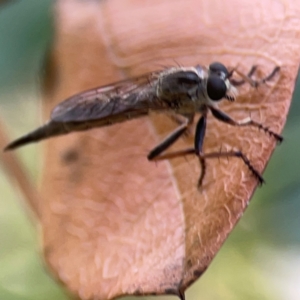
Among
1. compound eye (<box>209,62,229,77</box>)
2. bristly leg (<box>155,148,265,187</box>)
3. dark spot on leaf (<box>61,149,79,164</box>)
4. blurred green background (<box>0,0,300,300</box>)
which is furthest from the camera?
blurred green background (<box>0,0,300,300</box>)

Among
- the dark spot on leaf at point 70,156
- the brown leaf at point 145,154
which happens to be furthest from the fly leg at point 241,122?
the dark spot on leaf at point 70,156

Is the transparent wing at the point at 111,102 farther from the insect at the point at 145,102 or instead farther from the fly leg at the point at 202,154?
the fly leg at the point at 202,154

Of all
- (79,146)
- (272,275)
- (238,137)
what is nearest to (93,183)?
(79,146)

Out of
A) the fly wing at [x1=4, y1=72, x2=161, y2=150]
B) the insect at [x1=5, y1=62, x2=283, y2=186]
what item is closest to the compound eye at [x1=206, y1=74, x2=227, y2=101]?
the insect at [x1=5, y1=62, x2=283, y2=186]

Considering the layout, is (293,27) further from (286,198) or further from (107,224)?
(286,198)

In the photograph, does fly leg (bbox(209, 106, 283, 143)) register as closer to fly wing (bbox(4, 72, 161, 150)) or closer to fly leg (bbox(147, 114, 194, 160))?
fly leg (bbox(147, 114, 194, 160))

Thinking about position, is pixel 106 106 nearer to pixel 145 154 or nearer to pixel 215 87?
pixel 145 154

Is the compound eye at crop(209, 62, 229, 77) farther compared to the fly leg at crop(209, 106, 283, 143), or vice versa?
the compound eye at crop(209, 62, 229, 77)

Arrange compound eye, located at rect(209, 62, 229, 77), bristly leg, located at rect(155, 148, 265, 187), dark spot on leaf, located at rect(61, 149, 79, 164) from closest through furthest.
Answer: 1. bristly leg, located at rect(155, 148, 265, 187)
2. compound eye, located at rect(209, 62, 229, 77)
3. dark spot on leaf, located at rect(61, 149, 79, 164)
